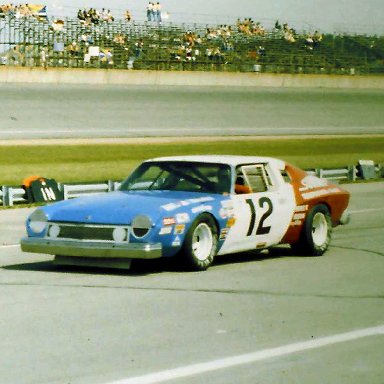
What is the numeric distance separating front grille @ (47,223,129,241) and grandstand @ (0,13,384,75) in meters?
37.4

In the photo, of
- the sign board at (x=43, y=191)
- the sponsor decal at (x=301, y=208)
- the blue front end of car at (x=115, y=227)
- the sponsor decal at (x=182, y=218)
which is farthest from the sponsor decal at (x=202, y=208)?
the sign board at (x=43, y=191)

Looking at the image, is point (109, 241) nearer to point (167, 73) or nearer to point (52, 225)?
point (52, 225)

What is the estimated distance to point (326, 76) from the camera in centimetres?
6141

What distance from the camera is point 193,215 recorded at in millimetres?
10883

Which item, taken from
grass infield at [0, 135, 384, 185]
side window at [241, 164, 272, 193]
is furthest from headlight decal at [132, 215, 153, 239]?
grass infield at [0, 135, 384, 185]

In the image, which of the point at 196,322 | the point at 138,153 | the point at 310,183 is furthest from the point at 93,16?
the point at 196,322

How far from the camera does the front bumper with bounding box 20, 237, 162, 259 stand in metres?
10.4

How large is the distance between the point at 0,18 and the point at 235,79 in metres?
13.0

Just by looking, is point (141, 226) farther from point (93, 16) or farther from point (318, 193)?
point (93, 16)

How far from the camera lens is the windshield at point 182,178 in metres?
11.8

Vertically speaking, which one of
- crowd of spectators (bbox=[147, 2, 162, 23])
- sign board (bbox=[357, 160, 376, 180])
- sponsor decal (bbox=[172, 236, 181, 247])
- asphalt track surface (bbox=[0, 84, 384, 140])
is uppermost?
sponsor decal (bbox=[172, 236, 181, 247])

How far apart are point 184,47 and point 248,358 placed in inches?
2016

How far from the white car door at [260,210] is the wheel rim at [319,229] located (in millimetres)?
554

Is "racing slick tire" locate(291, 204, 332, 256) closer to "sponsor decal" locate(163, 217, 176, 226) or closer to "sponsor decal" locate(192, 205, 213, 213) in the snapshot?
"sponsor decal" locate(192, 205, 213, 213)
